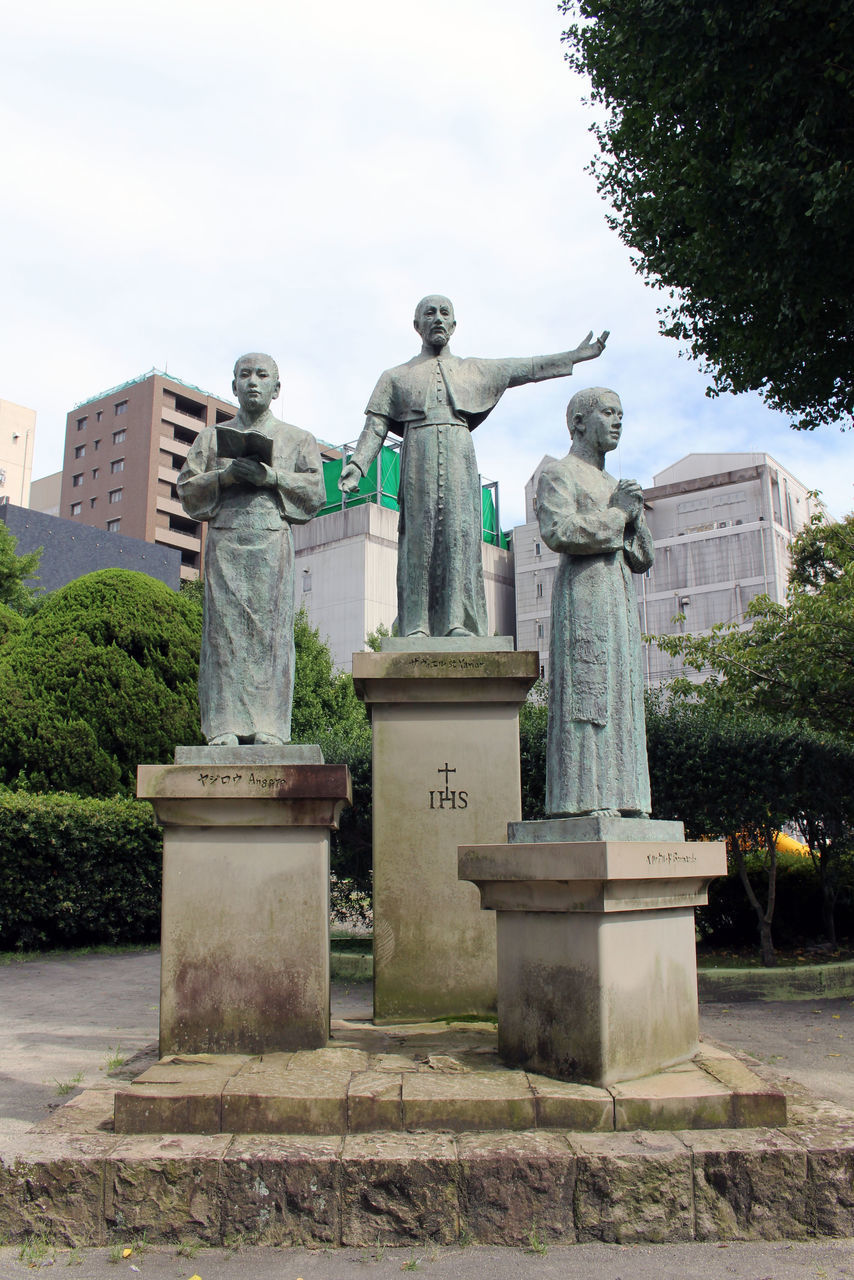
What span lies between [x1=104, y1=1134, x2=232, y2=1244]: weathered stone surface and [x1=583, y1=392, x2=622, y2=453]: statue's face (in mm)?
3969

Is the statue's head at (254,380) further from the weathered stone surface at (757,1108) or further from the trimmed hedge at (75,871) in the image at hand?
the trimmed hedge at (75,871)

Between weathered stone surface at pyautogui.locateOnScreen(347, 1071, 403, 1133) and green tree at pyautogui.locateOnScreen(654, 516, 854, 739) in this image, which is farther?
green tree at pyautogui.locateOnScreen(654, 516, 854, 739)

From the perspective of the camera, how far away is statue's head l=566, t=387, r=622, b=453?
18.3 ft

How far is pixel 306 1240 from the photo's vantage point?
377cm

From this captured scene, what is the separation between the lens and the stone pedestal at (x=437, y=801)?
6148mm

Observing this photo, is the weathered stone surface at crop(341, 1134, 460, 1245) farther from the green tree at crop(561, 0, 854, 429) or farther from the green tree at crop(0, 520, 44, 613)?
the green tree at crop(0, 520, 44, 613)

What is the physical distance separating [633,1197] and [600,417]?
3793mm

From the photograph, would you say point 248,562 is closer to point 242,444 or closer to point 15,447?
point 242,444

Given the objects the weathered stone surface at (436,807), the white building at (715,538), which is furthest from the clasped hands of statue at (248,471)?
the white building at (715,538)

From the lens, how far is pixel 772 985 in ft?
35.2

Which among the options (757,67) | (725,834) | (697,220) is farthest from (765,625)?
(757,67)

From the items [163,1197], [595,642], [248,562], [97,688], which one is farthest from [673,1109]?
[97,688]

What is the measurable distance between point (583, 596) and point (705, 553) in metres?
49.2

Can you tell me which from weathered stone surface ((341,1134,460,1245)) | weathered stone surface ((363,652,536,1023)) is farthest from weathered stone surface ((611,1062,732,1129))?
weathered stone surface ((363,652,536,1023))
